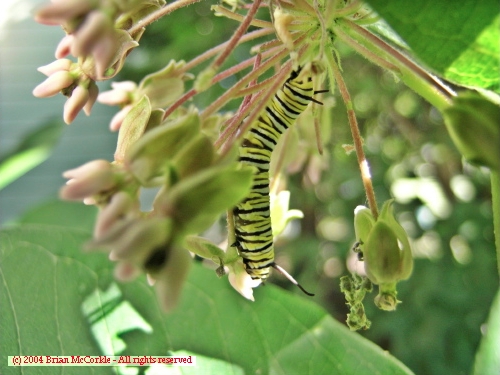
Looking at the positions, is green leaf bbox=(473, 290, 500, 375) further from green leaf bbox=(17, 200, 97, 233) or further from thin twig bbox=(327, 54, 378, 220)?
green leaf bbox=(17, 200, 97, 233)

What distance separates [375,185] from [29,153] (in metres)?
0.96

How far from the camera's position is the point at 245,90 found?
55 centimetres

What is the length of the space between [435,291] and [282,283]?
573 mm

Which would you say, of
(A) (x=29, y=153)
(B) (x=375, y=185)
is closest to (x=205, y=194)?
(A) (x=29, y=153)

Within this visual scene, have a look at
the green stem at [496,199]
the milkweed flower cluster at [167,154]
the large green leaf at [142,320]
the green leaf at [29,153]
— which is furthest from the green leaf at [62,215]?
the green stem at [496,199]

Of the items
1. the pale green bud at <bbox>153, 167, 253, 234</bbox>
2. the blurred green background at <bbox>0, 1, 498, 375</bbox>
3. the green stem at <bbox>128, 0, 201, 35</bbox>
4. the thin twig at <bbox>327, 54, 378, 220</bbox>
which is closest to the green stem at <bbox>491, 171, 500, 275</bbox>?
the thin twig at <bbox>327, 54, 378, 220</bbox>

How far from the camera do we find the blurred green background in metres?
1.50

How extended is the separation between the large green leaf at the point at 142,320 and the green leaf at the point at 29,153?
23.7 inches

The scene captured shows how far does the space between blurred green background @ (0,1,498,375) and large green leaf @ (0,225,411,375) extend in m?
0.70

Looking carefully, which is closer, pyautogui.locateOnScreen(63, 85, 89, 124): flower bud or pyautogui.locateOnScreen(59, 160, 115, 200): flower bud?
pyautogui.locateOnScreen(59, 160, 115, 200): flower bud

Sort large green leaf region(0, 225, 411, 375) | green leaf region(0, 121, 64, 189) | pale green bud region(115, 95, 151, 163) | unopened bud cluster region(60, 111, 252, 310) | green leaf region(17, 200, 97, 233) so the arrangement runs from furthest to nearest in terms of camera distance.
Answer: green leaf region(17, 200, 97, 233) < green leaf region(0, 121, 64, 189) < large green leaf region(0, 225, 411, 375) < pale green bud region(115, 95, 151, 163) < unopened bud cluster region(60, 111, 252, 310)

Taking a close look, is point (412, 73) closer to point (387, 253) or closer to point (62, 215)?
point (387, 253)

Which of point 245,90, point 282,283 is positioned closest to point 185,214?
point 245,90

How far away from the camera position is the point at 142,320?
695 millimetres
